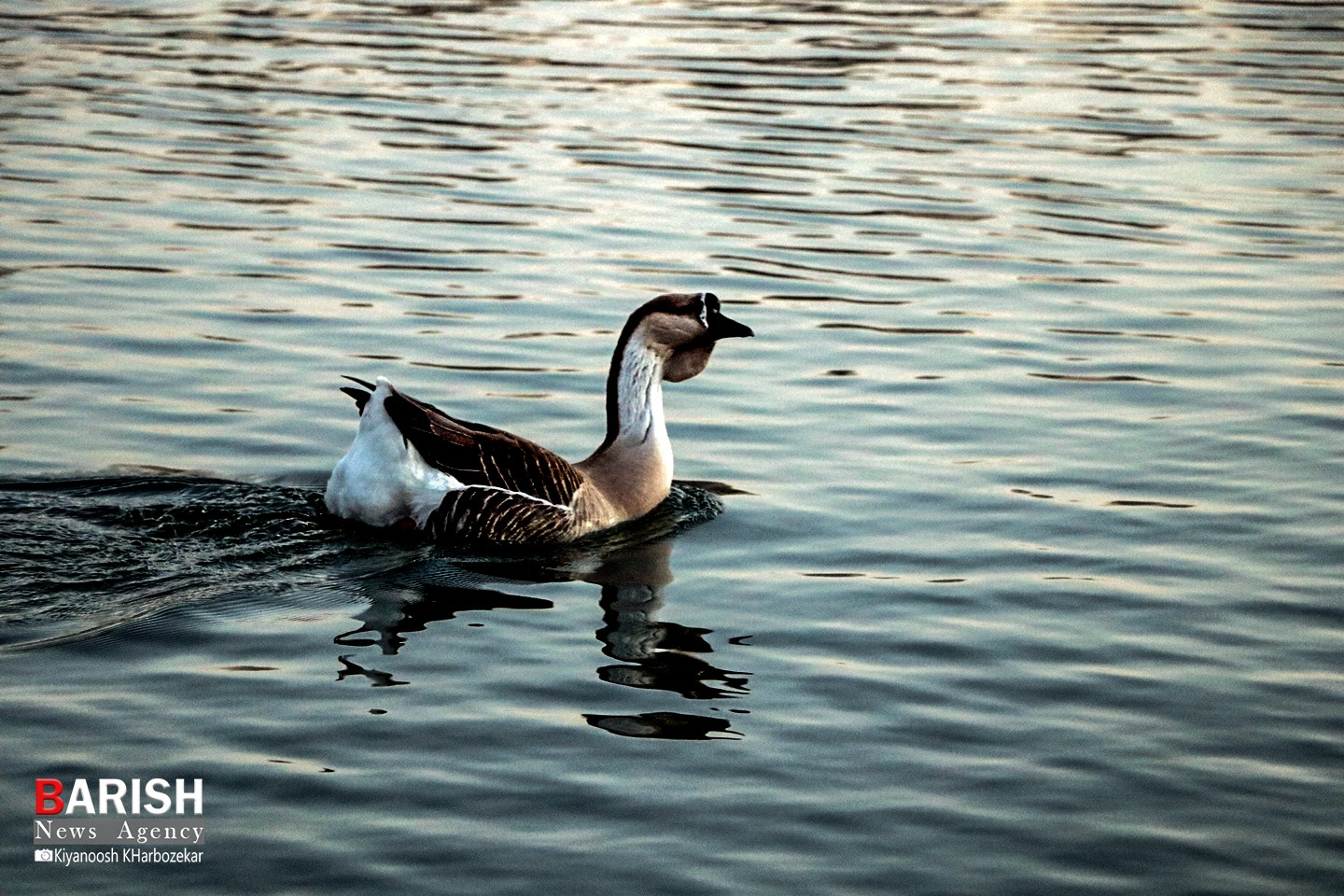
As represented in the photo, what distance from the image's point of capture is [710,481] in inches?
476

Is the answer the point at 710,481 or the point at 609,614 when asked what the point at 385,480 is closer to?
the point at 609,614

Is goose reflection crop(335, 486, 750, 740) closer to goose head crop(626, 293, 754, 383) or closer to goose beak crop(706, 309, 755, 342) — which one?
goose head crop(626, 293, 754, 383)

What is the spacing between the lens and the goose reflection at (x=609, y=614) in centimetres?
845

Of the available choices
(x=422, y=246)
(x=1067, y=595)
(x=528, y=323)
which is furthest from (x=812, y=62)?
(x=1067, y=595)

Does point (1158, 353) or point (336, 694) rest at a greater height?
point (1158, 353)

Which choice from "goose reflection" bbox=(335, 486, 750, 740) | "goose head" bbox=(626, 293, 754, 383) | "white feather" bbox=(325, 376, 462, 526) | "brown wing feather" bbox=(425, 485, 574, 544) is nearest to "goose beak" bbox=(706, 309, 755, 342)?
"goose head" bbox=(626, 293, 754, 383)

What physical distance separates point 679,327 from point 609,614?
2.65 meters

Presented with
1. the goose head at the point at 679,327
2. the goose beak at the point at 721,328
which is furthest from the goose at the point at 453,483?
the goose beak at the point at 721,328

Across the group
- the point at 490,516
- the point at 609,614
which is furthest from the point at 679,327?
the point at 609,614

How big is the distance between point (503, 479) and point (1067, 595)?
312 centimetres

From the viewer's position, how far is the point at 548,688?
8.49 meters

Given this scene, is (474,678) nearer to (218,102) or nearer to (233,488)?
(233,488)

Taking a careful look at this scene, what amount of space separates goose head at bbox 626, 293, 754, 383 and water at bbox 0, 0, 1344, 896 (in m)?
0.89

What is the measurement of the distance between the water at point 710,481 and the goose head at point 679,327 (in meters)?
0.89
